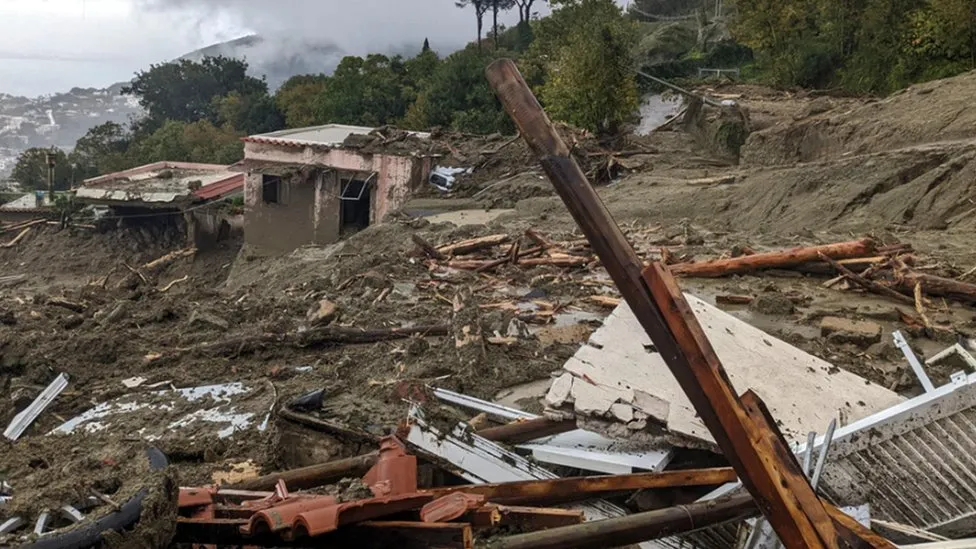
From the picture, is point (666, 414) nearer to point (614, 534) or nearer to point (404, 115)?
point (614, 534)

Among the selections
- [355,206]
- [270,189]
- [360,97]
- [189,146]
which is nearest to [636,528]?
[355,206]

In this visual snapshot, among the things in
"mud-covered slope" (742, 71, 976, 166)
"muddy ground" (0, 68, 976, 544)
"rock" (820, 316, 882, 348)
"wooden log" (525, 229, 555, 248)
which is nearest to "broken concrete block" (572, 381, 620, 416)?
"muddy ground" (0, 68, 976, 544)

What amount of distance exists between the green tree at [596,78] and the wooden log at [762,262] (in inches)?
546

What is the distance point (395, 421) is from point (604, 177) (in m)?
15.5

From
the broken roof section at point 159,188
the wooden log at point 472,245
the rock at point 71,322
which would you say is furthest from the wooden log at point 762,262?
the broken roof section at point 159,188

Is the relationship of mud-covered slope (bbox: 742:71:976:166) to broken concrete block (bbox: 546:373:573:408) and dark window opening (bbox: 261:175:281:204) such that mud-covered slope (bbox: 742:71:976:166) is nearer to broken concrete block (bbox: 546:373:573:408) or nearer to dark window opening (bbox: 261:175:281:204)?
broken concrete block (bbox: 546:373:573:408)

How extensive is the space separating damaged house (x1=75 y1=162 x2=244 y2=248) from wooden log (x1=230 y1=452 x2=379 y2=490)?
23.5m

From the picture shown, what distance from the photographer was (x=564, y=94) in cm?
2244

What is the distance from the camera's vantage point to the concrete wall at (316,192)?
21031 millimetres

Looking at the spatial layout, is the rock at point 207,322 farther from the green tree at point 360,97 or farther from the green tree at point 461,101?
the green tree at point 360,97

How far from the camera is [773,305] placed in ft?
23.6

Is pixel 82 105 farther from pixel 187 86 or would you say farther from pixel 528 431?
pixel 528 431

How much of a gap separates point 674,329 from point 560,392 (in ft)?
6.27

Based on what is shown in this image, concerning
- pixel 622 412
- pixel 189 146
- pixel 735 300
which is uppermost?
pixel 189 146
